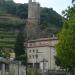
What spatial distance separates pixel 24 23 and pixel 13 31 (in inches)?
378

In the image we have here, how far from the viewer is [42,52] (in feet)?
378

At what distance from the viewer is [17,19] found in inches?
6516

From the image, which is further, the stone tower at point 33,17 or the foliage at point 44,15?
the foliage at point 44,15

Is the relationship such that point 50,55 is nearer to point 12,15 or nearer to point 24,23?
point 24,23

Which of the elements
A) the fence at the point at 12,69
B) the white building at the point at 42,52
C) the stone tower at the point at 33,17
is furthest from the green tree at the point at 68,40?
the stone tower at the point at 33,17

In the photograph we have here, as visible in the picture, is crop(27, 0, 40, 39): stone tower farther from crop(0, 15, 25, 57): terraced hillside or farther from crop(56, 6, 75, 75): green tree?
crop(56, 6, 75, 75): green tree

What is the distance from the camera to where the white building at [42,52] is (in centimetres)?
10925

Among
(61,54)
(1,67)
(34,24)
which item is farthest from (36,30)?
(1,67)

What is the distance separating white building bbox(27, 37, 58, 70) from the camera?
109250 mm

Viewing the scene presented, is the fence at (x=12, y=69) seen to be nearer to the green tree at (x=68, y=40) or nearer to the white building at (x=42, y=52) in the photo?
the green tree at (x=68, y=40)

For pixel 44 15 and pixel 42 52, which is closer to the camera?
pixel 42 52

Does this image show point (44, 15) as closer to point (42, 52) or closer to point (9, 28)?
point (9, 28)

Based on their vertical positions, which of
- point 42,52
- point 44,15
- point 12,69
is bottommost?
point 42,52

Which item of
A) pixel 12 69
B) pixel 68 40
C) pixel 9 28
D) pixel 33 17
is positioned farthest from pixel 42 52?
pixel 12 69
